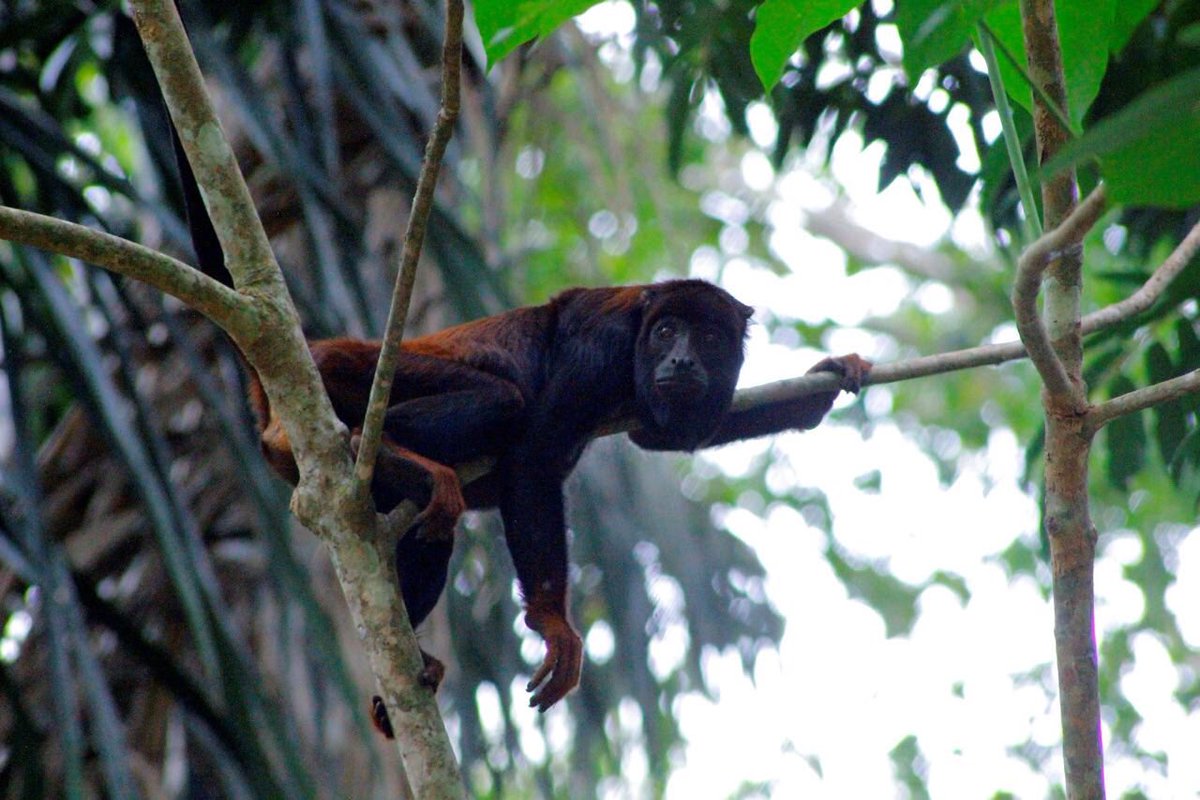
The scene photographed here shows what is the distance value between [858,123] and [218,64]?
86.8 inches

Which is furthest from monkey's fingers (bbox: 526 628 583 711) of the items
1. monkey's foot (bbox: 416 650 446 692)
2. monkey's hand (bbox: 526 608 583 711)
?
monkey's foot (bbox: 416 650 446 692)

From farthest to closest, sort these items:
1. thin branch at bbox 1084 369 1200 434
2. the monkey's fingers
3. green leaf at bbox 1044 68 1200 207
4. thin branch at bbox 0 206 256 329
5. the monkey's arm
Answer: the monkey's arm, the monkey's fingers, thin branch at bbox 1084 369 1200 434, thin branch at bbox 0 206 256 329, green leaf at bbox 1044 68 1200 207

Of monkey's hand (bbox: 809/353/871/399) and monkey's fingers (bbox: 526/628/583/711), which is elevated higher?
monkey's hand (bbox: 809/353/871/399)

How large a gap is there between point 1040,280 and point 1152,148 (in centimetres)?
101

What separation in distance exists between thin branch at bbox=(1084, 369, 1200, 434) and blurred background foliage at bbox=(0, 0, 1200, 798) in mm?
A: 662

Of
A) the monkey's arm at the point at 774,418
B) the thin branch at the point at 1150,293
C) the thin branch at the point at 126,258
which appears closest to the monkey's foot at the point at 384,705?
the thin branch at the point at 126,258

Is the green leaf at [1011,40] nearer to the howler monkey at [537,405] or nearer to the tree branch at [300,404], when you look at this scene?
the tree branch at [300,404]

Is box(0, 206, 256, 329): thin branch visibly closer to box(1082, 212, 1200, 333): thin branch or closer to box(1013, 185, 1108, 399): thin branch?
box(1013, 185, 1108, 399): thin branch

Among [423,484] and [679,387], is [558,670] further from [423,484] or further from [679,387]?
[679,387]

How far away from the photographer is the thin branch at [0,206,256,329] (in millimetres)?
1963

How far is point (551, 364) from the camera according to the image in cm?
381

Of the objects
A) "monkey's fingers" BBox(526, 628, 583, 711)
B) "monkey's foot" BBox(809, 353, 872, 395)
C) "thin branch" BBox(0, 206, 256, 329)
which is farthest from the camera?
"monkey's foot" BBox(809, 353, 872, 395)

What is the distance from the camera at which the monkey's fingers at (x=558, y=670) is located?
10.3ft

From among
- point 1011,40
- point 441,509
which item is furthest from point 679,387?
point 1011,40
